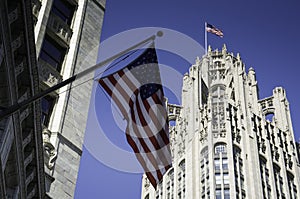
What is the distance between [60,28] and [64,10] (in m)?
2.01

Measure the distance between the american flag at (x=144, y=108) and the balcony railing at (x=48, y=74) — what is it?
4.43 meters

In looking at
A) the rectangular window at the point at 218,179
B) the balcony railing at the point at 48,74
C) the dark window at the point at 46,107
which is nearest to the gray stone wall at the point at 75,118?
the dark window at the point at 46,107

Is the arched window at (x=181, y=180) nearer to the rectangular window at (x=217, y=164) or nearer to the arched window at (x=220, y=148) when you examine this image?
the rectangular window at (x=217, y=164)

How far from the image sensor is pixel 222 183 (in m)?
82.3

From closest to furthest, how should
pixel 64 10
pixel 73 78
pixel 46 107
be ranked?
1. pixel 73 78
2. pixel 46 107
3. pixel 64 10

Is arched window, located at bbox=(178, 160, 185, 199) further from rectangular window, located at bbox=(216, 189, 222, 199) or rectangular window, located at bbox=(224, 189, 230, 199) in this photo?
rectangular window, located at bbox=(224, 189, 230, 199)

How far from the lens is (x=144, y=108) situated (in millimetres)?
21562

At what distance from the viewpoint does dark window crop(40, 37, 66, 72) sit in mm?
26203

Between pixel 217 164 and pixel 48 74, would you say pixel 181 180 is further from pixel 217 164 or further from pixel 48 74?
pixel 48 74

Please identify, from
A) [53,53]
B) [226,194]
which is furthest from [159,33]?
[226,194]

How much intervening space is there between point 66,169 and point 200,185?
61.6m

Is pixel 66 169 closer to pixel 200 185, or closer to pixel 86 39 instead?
pixel 86 39

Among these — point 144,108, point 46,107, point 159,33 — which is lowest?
point 144,108

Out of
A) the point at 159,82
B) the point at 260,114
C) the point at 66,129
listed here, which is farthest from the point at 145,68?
the point at 260,114
